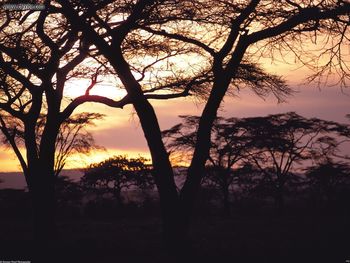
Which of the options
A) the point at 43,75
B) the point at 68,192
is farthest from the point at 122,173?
the point at 43,75

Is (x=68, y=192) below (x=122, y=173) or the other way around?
below

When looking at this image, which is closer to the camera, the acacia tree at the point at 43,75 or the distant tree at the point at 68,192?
the acacia tree at the point at 43,75

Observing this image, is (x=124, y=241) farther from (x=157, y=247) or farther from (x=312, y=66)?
(x=312, y=66)

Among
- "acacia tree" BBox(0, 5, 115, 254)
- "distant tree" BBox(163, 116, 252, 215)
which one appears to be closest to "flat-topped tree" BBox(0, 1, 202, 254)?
"acacia tree" BBox(0, 5, 115, 254)

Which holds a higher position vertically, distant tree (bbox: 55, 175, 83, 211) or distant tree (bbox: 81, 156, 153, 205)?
distant tree (bbox: 81, 156, 153, 205)

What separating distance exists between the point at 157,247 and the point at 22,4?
6221mm

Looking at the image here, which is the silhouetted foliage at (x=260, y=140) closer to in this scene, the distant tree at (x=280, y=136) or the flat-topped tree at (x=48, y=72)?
the distant tree at (x=280, y=136)

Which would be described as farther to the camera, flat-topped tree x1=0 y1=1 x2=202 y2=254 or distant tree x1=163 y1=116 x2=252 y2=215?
distant tree x1=163 y1=116 x2=252 y2=215

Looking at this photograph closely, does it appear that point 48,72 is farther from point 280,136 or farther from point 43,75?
point 280,136

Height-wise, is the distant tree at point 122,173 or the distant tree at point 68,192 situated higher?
the distant tree at point 122,173

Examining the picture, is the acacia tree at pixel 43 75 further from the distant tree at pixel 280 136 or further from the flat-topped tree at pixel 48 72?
the distant tree at pixel 280 136

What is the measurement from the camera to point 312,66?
736 centimetres

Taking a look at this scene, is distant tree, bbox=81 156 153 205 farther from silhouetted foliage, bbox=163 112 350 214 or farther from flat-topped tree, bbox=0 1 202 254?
flat-topped tree, bbox=0 1 202 254

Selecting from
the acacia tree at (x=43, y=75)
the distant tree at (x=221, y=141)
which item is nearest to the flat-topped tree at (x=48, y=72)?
the acacia tree at (x=43, y=75)
